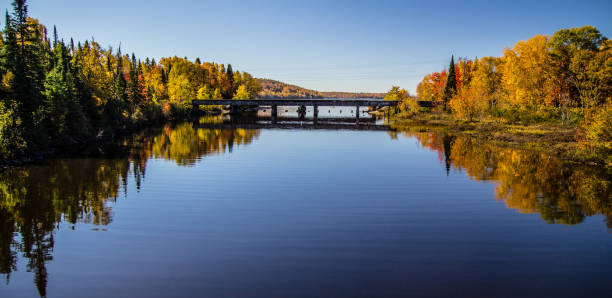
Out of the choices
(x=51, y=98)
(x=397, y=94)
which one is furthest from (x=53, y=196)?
(x=397, y=94)

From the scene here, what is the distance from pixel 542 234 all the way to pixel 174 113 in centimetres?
8845

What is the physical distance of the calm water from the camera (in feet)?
38.3

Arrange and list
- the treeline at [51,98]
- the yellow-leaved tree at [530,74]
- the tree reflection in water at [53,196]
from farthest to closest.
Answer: the yellow-leaved tree at [530,74]
the treeline at [51,98]
the tree reflection in water at [53,196]

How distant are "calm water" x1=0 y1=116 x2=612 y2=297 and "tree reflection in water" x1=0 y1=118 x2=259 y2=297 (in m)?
0.10

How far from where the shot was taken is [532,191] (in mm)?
23812

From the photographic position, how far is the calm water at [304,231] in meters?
11.7

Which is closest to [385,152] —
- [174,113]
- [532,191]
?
[532,191]

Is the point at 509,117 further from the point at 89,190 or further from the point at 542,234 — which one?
the point at 89,190

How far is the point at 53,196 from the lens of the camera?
71.8 feet

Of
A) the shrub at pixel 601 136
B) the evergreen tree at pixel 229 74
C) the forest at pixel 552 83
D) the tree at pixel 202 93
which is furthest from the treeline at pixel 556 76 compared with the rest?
the evergreen tree at pixel 229 74

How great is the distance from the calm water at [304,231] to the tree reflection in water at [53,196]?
4.0 inches

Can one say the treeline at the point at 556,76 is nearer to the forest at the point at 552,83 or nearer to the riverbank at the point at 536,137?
the forest at the point at 552,83

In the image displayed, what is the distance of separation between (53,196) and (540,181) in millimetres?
31167

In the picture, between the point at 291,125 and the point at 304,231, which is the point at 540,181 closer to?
the point at 304,231
